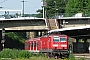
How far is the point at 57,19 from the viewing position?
235ft

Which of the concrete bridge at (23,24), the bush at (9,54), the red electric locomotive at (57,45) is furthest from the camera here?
the concrete bridge at (23,24)

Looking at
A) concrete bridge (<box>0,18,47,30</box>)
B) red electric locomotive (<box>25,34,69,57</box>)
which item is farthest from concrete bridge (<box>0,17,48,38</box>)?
red electric locomotive (<box>25,34,69,57</box>)

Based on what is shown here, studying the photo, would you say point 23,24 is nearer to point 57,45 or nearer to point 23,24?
point 23,24

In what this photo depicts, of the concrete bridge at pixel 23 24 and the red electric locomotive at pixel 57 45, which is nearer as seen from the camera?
the red electric locomotive at pixel 57 45

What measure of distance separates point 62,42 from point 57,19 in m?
27.5

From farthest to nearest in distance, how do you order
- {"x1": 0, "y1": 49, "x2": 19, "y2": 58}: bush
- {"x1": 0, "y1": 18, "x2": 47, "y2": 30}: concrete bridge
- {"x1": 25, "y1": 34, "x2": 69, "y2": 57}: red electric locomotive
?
1. {"x1": 0, "y1": 18, "x2": 47, "y2": 30}: concrete bridge
2. {"x1": 25, "y1": 34, "x2": 69, "y2": 57}: red electric locomotive
3. {"x1": 0, "y1": 49, "x2": 19, "y2": 58}: bush

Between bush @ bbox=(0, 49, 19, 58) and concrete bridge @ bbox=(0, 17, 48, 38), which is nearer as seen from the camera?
bush @ bbox=(0, 49, 19, 58)

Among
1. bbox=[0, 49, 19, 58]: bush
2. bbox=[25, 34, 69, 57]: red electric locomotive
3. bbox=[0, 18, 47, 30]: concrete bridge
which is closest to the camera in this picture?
bbox=[0, 49, 19, 58]: bush

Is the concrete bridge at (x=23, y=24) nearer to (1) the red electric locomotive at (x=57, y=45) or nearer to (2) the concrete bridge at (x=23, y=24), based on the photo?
(2) the concrete bridge at (x=23, y=24)

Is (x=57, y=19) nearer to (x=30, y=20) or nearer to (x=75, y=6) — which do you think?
Answer: (x=30, y=20)

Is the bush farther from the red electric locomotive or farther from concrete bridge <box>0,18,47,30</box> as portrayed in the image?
concrete bridge <box>0,18,47,30</box>

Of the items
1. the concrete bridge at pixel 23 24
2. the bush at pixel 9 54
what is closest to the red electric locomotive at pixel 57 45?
the bush at pixel 9 54

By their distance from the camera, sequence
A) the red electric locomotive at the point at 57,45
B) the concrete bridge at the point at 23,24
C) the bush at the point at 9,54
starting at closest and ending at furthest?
1. the bush at the point at 9,54
2. the red electric locomotive at the point at 57,45
3. the concrete bridge at the point at 23,24

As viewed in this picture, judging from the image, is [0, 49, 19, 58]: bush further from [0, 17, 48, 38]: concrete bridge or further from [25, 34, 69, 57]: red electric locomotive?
[0, 17, 48, 38]: concrete bridge
